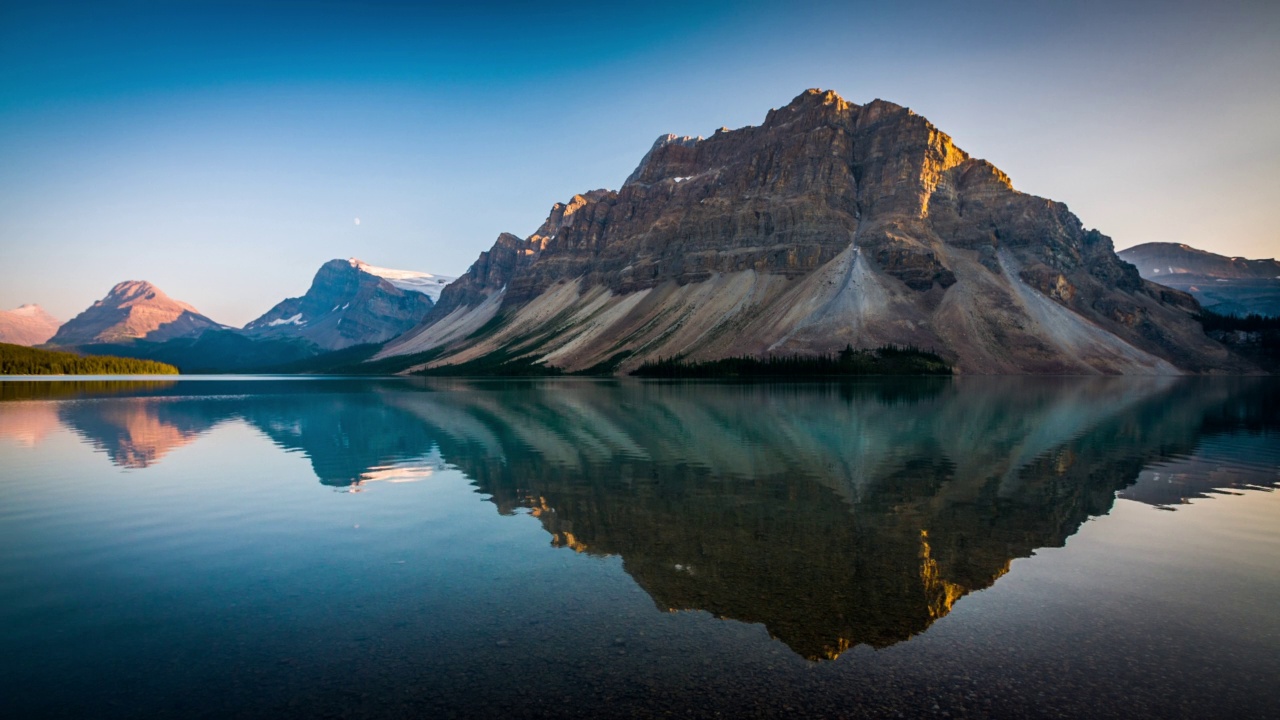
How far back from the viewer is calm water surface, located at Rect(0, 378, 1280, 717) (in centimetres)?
979

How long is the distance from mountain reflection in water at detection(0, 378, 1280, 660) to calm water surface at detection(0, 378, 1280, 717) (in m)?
0.15

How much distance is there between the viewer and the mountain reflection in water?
14.3 meters

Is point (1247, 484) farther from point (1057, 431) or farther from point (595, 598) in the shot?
point (595, 598)

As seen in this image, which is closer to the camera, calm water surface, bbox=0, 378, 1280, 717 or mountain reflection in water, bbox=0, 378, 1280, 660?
calm water surface, bbox=0, 378, 1280, 717

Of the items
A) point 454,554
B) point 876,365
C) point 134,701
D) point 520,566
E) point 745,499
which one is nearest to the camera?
point 134,701

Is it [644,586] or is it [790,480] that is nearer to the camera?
[644,586]

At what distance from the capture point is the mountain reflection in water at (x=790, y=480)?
1426 centimetres

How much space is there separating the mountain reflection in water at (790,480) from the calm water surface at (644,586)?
0.15 meters

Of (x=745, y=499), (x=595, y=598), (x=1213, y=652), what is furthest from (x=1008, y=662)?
(x=745, y=499)

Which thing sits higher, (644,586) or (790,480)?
(644,586)

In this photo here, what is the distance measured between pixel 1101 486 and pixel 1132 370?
188 meters

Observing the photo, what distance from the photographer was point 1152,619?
12.5 meters

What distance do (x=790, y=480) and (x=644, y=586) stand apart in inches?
547

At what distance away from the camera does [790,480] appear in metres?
26.8
